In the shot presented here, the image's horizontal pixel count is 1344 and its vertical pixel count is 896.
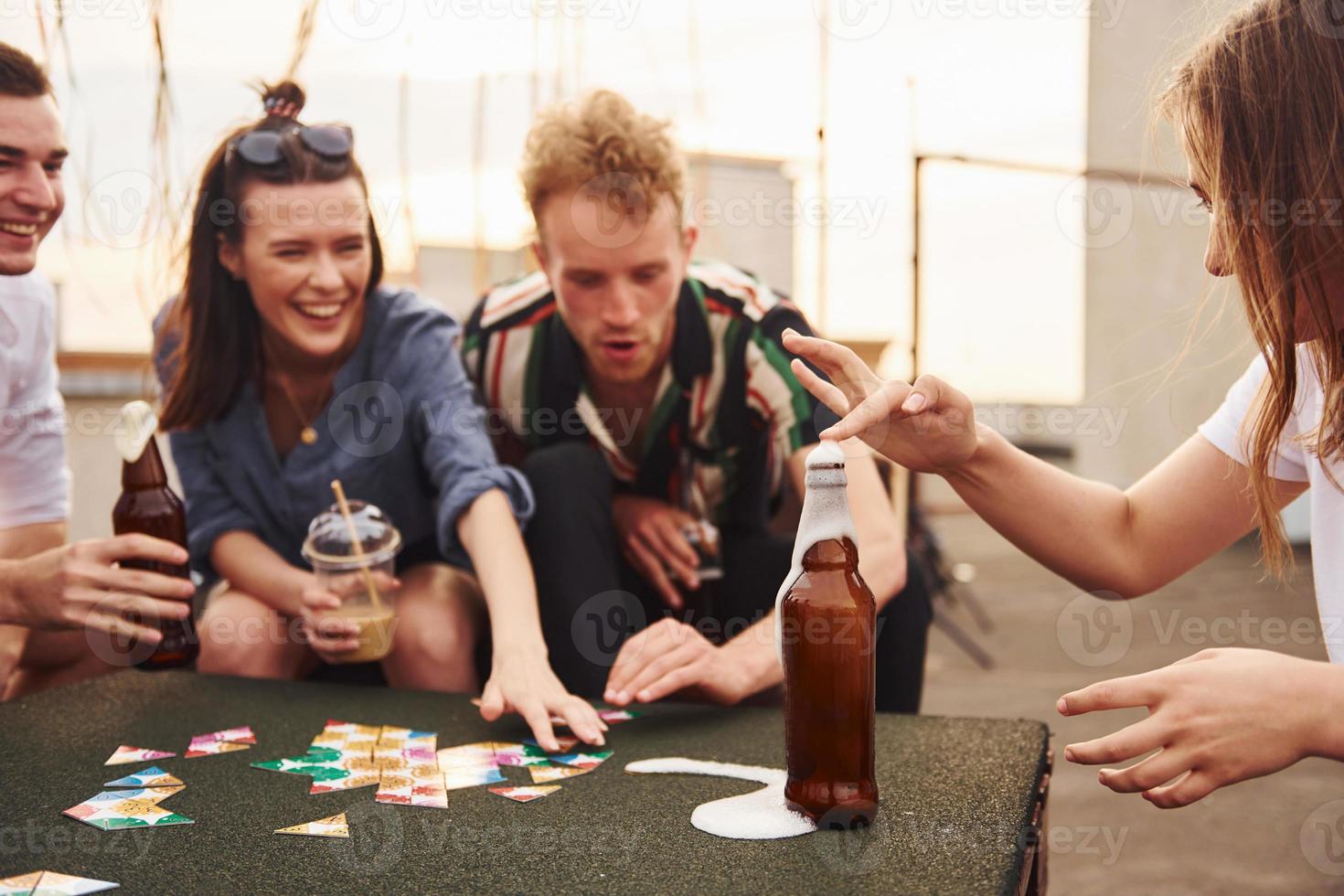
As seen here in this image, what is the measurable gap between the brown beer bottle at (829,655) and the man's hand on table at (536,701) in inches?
14.1

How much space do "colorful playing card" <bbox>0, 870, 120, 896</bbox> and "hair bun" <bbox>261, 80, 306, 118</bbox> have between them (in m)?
1.36

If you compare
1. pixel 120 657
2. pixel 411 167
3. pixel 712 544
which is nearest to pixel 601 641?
pixel 712 544

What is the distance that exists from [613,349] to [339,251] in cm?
48

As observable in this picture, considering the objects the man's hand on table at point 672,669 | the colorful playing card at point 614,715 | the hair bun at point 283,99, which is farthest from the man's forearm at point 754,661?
the hair bun at point 283,99

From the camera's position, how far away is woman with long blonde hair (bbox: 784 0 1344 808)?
0.78m

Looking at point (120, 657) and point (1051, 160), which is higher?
point (1051, 160)

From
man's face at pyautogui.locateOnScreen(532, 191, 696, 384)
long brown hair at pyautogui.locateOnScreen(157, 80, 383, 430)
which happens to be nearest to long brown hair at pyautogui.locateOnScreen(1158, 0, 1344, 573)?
man's face at pyautogui.locateOnScreen(532, 191, 696, 384)

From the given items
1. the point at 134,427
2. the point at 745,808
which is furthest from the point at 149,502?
the point at 745,808

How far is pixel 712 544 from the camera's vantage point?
1875 millimetres

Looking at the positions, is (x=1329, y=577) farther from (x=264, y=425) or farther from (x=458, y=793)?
(x=264, y=425)

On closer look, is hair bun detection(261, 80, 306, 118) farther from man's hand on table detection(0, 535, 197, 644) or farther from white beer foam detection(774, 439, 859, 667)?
white beer foam detection(774, 439, 859, 667)

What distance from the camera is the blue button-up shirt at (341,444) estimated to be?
5.87 feet

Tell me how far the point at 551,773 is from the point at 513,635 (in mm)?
296

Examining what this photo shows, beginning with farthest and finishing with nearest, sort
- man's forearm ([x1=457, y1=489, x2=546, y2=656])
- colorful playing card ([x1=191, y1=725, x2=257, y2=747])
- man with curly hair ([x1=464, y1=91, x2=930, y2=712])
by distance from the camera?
man with curly hair ([x1=464, y1=91, x2=930, y2=712]), man's forearm ([x1=457, y1=489, x2=546, y2=656]), colorful playing card ([x1=191, y1=725, x2=257, y2=747])
